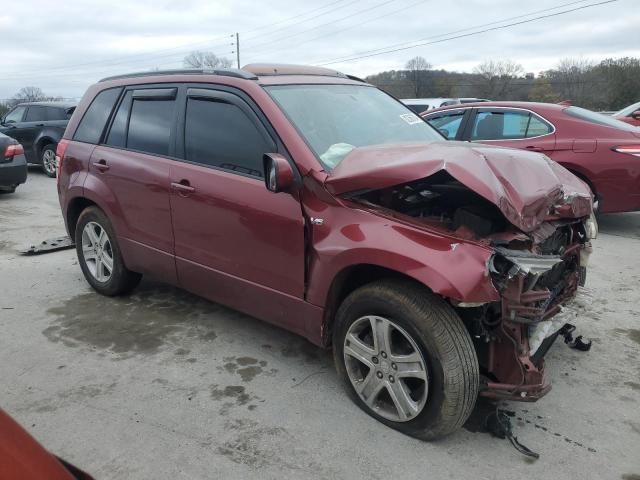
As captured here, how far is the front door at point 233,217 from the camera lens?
10.4 feet

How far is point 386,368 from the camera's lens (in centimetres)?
282

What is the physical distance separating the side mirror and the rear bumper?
8462 mm

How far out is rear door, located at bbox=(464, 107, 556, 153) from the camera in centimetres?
682

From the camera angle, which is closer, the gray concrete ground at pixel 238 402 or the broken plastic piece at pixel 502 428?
the gray concrete ground at pixel 238 402

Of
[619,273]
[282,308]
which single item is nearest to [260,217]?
[282,308]

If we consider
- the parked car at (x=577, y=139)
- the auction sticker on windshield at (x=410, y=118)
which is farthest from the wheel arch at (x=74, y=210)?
the parked car at (x=577, y=139)

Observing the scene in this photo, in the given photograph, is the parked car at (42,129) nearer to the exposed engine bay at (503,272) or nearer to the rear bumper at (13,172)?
the rear bumper at (13,172)

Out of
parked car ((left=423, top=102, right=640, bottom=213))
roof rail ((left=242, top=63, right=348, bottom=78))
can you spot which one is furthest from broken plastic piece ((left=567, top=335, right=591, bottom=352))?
parked car ((left=423, top=102, right=640, bottom=213))

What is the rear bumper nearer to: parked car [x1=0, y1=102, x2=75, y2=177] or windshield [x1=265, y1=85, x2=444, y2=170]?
parked car [x1=0, y1=102, x2=75, y2=177]

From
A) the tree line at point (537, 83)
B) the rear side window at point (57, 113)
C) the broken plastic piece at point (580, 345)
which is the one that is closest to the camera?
the broken plastic piece at point (580, 345)

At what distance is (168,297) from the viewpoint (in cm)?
473

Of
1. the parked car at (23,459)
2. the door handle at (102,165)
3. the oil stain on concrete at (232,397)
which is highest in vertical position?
the door handle at (102,165)

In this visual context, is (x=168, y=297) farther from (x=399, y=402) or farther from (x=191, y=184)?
(x=399, y=402)

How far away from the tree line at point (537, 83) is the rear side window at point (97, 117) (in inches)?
1081
